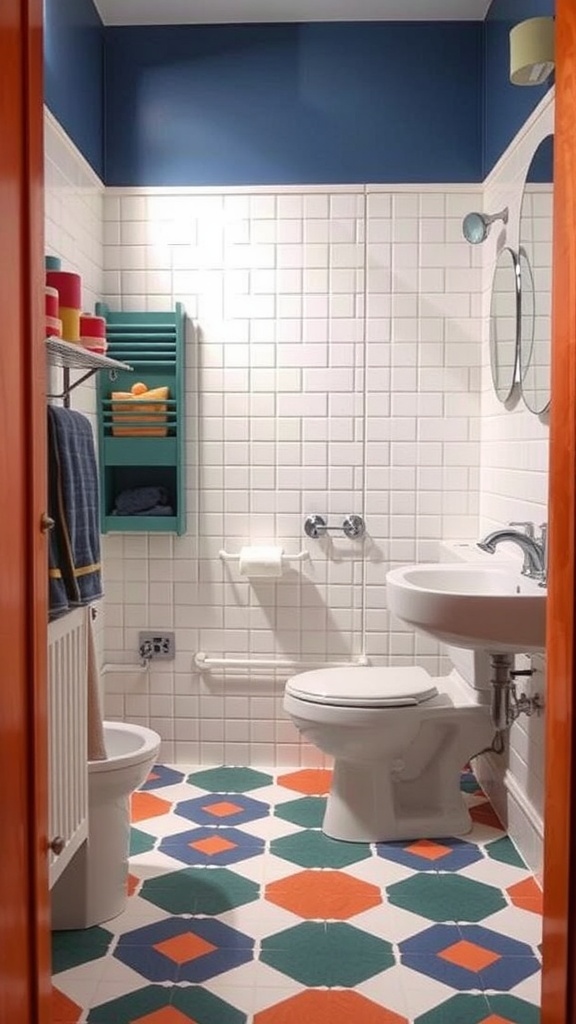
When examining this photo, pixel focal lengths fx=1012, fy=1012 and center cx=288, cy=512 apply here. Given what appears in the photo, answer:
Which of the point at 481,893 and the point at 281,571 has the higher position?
the point at 281,571

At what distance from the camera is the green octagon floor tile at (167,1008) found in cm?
206

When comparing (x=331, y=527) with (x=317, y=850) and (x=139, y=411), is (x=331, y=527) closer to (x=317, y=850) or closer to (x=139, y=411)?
Result: (x=139, y=411)

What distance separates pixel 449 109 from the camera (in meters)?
3.61

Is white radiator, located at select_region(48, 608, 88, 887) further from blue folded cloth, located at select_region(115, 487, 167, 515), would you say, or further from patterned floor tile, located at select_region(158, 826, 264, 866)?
blue folded cloth, located at select_region(115, 487, 167, 515)

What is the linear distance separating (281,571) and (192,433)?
0.60m

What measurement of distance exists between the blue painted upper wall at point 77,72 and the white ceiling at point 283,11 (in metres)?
0.14

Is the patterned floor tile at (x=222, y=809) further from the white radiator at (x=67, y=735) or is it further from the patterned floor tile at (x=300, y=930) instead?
the white radiator at (x=67, y=735)

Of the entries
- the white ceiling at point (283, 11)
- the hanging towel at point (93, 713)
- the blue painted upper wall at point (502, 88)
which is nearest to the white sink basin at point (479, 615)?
the hanging towel at point (93, 713)

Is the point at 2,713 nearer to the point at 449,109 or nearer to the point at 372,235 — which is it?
the point at 372,235

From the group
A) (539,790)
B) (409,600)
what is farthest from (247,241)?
(539,790)

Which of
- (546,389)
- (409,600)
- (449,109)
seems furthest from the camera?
(449,109)

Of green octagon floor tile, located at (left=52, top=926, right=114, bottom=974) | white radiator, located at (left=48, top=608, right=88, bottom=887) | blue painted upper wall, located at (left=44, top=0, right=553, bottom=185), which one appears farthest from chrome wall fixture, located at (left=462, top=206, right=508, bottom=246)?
green octagon floor tile, located at (left=52, top=926, right=114, bottom=974)

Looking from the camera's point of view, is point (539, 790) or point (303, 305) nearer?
point (539, 790)

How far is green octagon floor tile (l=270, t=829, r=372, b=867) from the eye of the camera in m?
2.90
